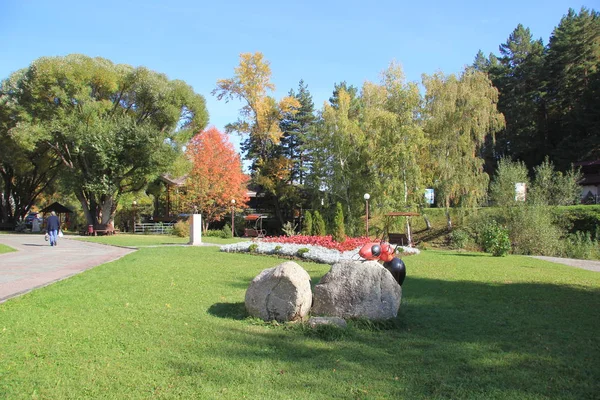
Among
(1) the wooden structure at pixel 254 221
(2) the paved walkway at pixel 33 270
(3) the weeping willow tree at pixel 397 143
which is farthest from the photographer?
(1) the wooden structure at pixel 254 221

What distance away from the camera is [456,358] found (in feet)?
14.2

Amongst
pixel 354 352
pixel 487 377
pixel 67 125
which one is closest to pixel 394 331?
pixel 354 352

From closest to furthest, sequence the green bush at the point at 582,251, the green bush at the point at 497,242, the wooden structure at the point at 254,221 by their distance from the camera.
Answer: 1. the green bush at the point at 497,242
2. the green bush at the point at 582,251
3. the wooden structure at the point at 254,221

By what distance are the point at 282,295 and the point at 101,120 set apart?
30.4 m

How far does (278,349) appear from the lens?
4.55 meters

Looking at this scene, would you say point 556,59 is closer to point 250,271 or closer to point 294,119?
point 294,119

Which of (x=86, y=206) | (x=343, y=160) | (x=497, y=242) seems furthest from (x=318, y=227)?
(x=86, y=206)

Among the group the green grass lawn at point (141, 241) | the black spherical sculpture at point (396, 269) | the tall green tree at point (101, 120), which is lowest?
the green grass lawn at point (141, 241)

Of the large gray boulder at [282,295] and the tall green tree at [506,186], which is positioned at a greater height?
the tall green tree at [506,186]

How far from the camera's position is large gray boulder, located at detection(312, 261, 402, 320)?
5.68 metres

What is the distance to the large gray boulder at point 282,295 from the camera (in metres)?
5.56

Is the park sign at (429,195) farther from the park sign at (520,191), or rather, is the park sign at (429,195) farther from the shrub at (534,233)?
the shrub at (534,233)

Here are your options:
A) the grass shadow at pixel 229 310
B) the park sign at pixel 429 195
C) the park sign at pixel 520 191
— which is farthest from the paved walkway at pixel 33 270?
the park sign at pixel 429 195

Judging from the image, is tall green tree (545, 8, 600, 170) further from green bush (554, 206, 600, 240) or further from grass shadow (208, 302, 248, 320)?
grass shadow (208, 302, 248, 320)
